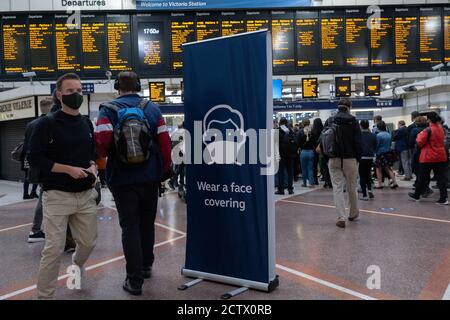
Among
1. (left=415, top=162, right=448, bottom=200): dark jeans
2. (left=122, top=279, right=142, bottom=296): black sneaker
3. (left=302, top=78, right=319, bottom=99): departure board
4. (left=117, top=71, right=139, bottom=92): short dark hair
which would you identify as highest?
(left=302, top=78, right=319, bottom=99): departure board

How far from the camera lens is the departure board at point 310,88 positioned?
13695 mm

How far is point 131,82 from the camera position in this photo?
4.11m

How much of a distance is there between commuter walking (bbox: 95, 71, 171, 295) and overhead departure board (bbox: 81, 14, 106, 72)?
869 cm

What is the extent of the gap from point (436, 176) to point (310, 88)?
574 cm

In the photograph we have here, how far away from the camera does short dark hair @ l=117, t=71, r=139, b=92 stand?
13.4 ft

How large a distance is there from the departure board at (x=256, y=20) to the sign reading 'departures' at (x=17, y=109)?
6.67 metres

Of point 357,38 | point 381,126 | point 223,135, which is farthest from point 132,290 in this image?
point 357,38

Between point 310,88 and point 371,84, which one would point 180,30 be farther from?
point 371,84

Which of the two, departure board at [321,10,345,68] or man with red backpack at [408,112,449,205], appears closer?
man with red backpack at [408,112,449,205]

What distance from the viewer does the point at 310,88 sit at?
13.8 m

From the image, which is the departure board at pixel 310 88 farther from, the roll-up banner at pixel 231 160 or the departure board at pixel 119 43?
the roll-up banner at pixel 231 160

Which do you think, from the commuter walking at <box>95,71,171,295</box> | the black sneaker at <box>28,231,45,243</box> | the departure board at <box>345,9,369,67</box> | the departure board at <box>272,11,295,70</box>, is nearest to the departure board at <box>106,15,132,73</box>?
the departure board at <box>272,11,295,70</box>

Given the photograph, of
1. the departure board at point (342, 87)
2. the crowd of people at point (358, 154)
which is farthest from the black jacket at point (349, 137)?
the departure board at point (342, 87)

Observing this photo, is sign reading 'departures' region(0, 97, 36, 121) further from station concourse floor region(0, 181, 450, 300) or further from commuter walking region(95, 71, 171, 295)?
commuter walking region(95, 71, 171, 295)
